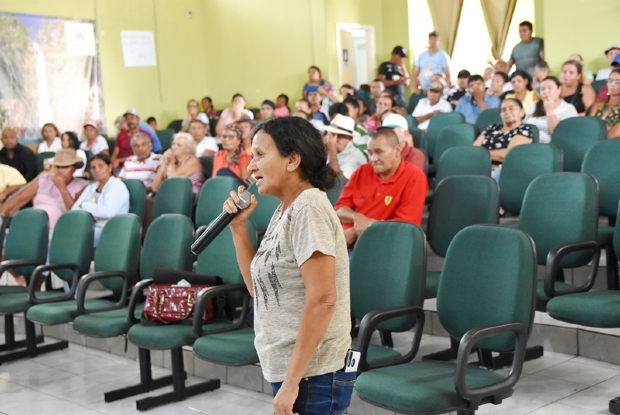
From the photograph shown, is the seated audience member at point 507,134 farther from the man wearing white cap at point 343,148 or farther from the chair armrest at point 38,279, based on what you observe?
the chair armrest at point 38,279

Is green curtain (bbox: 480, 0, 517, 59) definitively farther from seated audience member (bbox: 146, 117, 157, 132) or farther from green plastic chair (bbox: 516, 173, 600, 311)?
green plastic chair (bbox: 516, 173, 600, 311)

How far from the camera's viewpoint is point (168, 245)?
14.0 ft

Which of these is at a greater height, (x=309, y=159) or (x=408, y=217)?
(x=309, y=159)

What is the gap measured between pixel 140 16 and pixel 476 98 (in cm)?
567

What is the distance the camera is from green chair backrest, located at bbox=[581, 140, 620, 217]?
4242 mm

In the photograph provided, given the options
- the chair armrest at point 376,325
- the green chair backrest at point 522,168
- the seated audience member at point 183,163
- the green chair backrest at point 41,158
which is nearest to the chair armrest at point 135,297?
the chair armrest at point 376,325

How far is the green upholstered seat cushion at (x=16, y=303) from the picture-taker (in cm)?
471

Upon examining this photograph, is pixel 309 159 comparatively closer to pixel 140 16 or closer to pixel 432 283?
pixel 432 283

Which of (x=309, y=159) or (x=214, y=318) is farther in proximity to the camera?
(x=214, y=318)

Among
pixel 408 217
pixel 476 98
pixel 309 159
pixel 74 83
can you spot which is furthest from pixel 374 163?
pixel 74 83

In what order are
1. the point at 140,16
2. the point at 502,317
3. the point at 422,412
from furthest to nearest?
the point at 140,16 < the point at 502,317 < the point at 422,412

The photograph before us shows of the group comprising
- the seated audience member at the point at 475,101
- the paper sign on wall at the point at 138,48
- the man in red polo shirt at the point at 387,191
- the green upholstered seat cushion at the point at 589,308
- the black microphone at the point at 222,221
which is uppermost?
the paper sign on wall at the point at 138,48

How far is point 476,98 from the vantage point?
7641mm

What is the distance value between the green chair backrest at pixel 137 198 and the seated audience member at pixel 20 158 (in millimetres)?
2809
